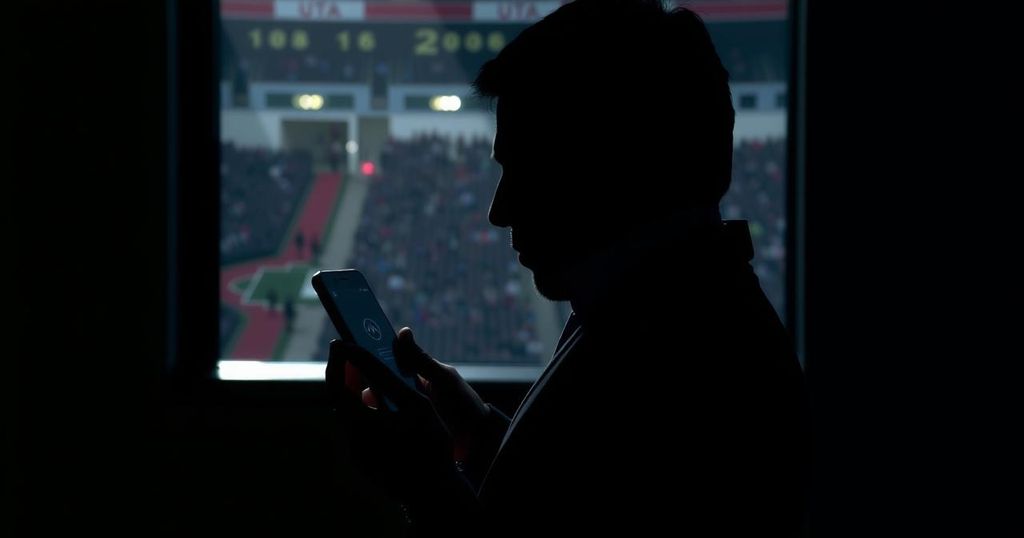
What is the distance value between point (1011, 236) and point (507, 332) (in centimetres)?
2242

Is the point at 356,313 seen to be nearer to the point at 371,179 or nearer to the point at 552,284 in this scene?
the point at 552,284

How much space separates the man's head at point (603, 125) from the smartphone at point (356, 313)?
25 cm

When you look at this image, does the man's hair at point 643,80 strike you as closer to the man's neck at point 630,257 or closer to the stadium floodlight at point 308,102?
the man's neck at point 630,257

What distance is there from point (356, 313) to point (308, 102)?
25976 mm

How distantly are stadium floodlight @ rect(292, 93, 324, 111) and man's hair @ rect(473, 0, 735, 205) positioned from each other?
25.9 m

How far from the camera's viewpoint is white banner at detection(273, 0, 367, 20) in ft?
78.4

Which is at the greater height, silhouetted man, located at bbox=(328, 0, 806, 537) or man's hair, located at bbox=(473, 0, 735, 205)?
man's hair, located at bbox=(473, 0, 735, 205)

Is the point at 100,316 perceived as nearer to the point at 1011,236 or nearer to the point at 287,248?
the point at 1011,236

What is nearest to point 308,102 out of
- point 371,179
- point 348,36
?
point 348,36

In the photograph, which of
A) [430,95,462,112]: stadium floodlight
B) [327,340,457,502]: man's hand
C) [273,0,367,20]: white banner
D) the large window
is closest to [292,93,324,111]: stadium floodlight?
the large window

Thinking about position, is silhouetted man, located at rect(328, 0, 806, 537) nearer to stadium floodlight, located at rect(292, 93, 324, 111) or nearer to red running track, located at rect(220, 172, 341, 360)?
red running track, located at rect(220, 172, 341, 360)

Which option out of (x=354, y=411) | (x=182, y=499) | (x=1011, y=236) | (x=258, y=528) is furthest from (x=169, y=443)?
(x=1011, y=236)

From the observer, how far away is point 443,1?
23.7 m

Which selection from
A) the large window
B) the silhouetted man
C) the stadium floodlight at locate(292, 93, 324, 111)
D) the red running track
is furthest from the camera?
the stadium floodlight at locate(292, 93, 324, 111)
